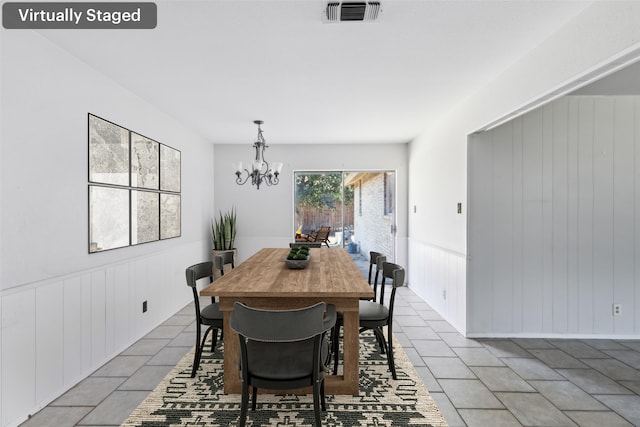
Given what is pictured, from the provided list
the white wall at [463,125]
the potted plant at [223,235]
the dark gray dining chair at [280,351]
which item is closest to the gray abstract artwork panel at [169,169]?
the potted plant at [223,235]

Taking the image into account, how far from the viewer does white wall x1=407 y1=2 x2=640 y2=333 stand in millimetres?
1754

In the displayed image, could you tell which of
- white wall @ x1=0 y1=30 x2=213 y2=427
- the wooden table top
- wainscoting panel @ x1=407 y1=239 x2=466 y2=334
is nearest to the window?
wainscoting panel @ x1=407 y1=239 x2=466 y2=334

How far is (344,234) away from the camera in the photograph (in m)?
5.82

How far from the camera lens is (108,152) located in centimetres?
286

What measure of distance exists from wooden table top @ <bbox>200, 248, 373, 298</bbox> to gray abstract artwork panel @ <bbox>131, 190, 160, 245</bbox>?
120 centimetres

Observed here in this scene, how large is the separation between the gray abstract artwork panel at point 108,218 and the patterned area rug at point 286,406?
1240 millimetres

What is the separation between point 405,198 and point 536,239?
99.0 inches

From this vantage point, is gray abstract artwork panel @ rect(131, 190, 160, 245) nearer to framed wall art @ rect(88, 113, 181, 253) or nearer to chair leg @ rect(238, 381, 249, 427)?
framed wall art @ rect(88, 113, 181, 253)

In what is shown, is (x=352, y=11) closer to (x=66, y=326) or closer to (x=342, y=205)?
(x=66, y=326)

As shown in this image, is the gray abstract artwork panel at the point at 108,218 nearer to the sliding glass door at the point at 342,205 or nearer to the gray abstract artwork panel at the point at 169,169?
the gray abstract artwork panel at the point at 169,169

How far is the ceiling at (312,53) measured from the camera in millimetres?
1907

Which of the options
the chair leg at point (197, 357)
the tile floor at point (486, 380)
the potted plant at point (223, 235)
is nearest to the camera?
the tile floor at point (486, 380)

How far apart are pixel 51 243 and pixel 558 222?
4.43 metres

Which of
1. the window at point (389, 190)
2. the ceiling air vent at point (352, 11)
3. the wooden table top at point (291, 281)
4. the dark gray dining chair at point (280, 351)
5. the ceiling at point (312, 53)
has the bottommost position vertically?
the dark gray dining chair at point (280, 351)
